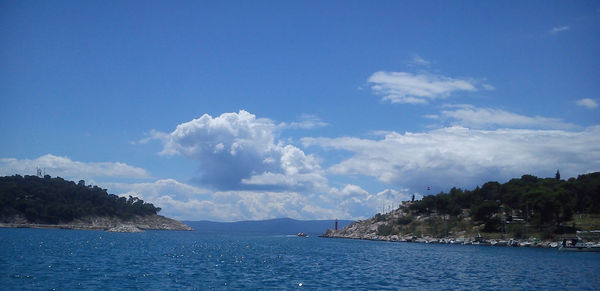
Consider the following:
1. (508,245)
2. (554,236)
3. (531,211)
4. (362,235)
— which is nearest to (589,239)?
(554,236)

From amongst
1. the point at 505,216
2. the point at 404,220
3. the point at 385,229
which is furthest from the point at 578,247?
the point at 385,229

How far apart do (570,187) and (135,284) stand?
506ft

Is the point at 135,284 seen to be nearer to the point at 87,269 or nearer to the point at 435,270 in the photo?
the point at 87,269

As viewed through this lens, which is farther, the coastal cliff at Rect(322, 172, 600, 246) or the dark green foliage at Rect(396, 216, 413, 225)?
the dark green foliage at Rect(396, 216, 413, 225)

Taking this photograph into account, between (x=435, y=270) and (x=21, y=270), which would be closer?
(x=21, y=270)

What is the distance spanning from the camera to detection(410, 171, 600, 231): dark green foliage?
128500mm

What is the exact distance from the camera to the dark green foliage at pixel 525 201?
128m

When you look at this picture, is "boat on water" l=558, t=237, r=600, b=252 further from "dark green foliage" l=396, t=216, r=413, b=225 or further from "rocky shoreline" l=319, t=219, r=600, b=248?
"dark green foliage" l=396, t=216, r=413, b=225

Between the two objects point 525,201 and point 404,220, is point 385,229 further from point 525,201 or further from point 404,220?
point 525,201

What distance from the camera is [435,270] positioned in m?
55.8

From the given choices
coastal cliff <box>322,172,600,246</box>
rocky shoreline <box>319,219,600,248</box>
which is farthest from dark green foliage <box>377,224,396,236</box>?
rocky shoreline <box>319,219,600,248</box>

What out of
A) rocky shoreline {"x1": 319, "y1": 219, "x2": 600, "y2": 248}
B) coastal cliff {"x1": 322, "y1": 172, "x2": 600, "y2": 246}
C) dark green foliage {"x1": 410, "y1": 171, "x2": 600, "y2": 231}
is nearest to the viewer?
rocky shoreline {"x1": 319, "y1": 219, "x2": 600, "y2": 248}

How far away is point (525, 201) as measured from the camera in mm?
139125

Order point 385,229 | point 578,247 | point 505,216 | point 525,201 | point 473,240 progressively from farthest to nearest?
point 385,229
point 505,216
point 525,201
point 473,240
point 578,247
